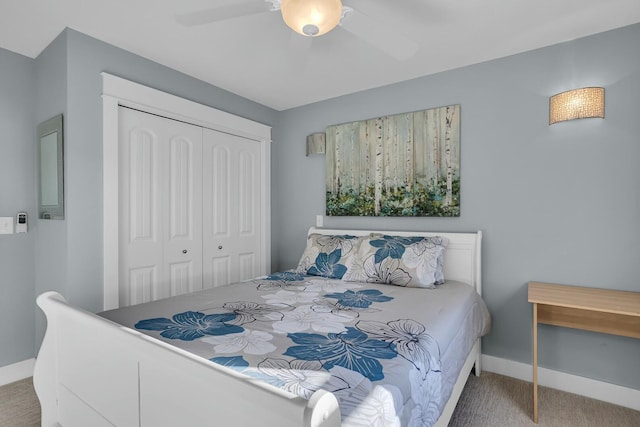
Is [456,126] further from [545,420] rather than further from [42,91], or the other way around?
[42,91]

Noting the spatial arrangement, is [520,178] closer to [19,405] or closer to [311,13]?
[311,13]

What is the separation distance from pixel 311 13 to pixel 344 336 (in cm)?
141

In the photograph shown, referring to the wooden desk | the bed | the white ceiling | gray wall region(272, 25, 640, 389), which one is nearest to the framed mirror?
the white ceiling

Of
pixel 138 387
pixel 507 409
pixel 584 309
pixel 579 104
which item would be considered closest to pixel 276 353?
pixel 138 387

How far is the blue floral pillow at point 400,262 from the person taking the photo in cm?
226

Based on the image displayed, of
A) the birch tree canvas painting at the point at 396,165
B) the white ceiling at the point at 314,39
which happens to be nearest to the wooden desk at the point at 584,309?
the birch tree canvas painting at the point at 396,165

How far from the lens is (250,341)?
131 cm

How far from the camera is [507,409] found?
6.63 ft

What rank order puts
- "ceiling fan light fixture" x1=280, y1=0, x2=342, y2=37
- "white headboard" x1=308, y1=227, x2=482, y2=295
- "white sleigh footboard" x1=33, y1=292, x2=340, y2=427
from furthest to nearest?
1. "white headboard" x1=308, y1=227, x2=482, y2=295
2. "ceiling fan light fixture" x1=280, y1=0, x2=342, y2=37
3. "white sleigh footboard" x1=33, y1=292, x2=340, y2=427

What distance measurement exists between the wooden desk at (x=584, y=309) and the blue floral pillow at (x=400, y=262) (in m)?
0.61

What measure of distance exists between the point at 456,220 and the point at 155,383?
235 cm

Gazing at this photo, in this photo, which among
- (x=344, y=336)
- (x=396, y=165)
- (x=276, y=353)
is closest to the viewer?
(x=276, y=353)

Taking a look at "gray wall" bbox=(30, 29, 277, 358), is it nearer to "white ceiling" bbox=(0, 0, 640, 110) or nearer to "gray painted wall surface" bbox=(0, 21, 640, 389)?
"gray painted wall surface" bbox=(0, 21, 640, 389)

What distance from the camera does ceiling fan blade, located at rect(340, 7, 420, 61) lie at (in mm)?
1948
